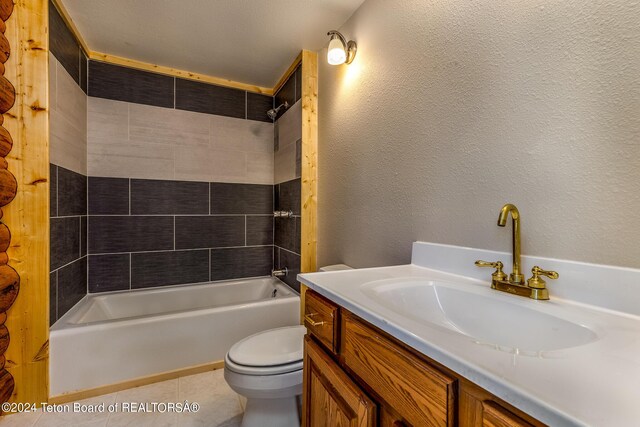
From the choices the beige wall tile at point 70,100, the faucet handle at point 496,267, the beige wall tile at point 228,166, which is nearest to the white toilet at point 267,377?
the faucet handle at point 496,267

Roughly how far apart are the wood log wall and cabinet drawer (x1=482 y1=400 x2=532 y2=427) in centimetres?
202

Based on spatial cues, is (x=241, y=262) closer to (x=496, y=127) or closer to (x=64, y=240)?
(x=64, y=240)

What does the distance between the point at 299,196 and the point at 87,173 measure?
5.35 ft

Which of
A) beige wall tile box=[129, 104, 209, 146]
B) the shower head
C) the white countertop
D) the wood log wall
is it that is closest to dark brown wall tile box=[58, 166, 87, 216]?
the wood log wall

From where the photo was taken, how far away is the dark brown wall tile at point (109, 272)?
7.36 ft

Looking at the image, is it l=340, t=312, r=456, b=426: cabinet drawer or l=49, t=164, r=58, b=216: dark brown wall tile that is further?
l=49, t=164, r=58, b=216: dark brown wall tile

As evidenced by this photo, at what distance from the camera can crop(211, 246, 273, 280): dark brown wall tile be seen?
264 centimetres

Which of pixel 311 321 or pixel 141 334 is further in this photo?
pixel 141 334

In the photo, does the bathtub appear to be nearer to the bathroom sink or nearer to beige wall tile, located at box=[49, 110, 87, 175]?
beige wall tile, located at box=[49, 110, 87, 175]

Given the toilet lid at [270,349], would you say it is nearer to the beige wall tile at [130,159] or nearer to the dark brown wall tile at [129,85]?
the beige wall tile at [130,159]

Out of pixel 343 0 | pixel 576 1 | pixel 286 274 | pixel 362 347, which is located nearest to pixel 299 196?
pixel 286 274

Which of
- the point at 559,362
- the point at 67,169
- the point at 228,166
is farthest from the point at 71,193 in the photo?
the point at 559,362

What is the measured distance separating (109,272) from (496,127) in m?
2.71

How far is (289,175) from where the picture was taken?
245cm
